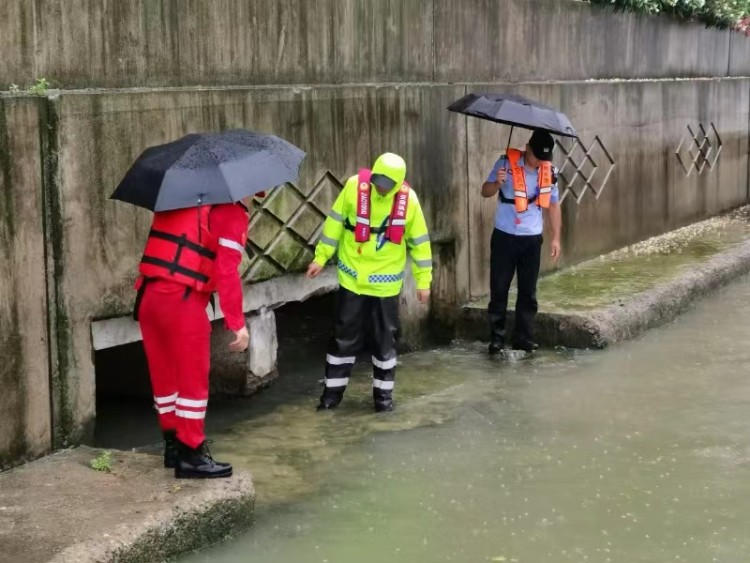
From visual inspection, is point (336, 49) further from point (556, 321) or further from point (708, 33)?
point (708, 33)

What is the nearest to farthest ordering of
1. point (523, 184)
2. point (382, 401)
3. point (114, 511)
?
1. point (114, 511)
2. point (382, 401)
3. point (523, 184)

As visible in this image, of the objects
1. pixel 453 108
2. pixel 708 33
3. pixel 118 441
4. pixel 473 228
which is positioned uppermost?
pixel 708 33

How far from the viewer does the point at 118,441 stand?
6891mm

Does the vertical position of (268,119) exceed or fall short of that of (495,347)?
it exceeds it

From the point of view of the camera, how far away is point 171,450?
5.46 meters

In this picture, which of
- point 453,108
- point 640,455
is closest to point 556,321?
point 453,108

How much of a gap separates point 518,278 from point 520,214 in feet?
1.74

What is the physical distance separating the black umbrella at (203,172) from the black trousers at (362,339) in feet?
5.85

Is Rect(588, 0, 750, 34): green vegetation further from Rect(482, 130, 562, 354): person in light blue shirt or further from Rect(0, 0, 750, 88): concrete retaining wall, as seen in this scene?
Rect(482, 130, 562, 354): person in light blue shirt

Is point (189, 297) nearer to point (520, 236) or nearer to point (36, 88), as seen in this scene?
point (36, 88)

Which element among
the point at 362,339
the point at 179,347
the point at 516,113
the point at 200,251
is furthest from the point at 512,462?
the point at 516,113

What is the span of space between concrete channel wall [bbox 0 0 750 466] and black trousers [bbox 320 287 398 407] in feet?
2.01

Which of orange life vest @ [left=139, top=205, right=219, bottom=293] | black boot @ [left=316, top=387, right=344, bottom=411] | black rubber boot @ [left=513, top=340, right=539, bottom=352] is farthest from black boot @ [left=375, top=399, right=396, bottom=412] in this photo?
orange life vest @ [left=139, top=205, right=219, bottom=293]

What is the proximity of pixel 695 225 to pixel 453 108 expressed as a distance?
7.37 m
